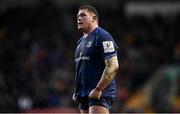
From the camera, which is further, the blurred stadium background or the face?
the blurred stadium background

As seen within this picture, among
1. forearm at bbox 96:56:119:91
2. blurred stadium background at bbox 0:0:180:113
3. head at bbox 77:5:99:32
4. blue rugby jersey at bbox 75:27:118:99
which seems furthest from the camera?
blurred stadium background at bbox 0:0:180:113

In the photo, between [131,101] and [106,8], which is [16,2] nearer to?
[106,8]

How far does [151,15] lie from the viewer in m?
24.3

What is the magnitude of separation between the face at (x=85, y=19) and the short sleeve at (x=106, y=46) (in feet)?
0.78

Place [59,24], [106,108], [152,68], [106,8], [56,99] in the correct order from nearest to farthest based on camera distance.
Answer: [106,108], [56,99], [152,68], [59,24], [106,8]

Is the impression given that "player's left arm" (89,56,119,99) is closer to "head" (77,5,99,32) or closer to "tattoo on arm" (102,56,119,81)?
"tattoo on arm" (102,56,119,81)

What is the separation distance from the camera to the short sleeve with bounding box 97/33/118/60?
28.5 feet

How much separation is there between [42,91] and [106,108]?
1068 centimetres

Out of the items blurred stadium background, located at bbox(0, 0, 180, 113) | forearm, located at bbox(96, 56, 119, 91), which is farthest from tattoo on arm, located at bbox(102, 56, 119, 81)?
blurred stadium background, located at bbox(0, 0, 180, 113)

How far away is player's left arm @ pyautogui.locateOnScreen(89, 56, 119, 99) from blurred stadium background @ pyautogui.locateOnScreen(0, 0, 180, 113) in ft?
27.5

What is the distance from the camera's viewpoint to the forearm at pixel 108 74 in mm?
8609

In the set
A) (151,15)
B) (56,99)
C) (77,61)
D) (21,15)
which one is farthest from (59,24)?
(77,61)

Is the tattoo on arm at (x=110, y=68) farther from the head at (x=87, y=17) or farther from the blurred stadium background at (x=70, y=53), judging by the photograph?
the blurred stadium background at (x=70, y=53)

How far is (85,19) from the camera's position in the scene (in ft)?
29.2
